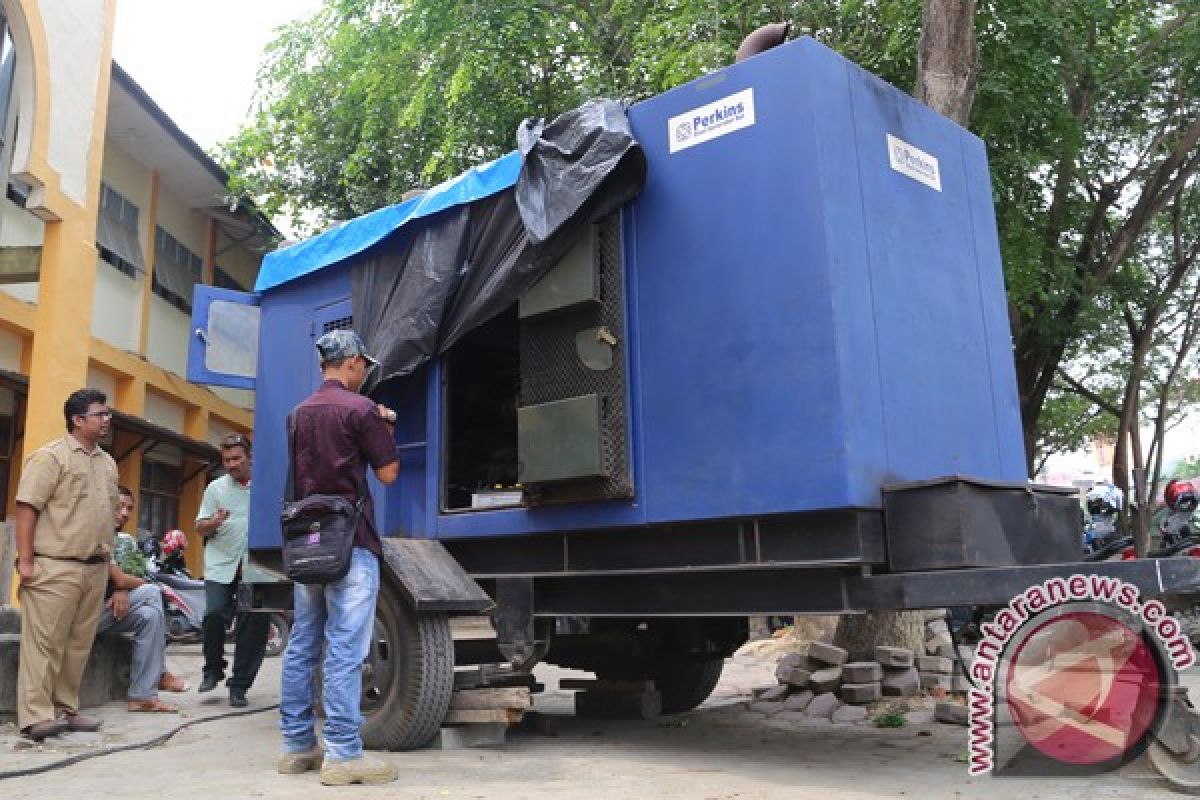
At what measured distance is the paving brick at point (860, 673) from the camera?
21.2ft

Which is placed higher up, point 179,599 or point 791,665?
point 179,599

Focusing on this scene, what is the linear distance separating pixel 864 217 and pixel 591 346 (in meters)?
1.37

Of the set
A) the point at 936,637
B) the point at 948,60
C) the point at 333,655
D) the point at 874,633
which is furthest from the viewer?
the point at 936,637

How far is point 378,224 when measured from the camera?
18.9 feet

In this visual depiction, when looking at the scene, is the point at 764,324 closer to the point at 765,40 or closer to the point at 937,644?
the point at 765,40

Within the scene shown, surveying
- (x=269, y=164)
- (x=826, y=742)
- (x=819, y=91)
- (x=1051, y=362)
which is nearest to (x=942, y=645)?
(x=826, y=742)

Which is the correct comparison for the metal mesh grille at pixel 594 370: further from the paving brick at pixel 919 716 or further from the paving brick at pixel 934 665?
the paving brick at pixel 934 665

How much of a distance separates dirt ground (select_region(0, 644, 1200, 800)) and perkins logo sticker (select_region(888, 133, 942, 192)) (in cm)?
273

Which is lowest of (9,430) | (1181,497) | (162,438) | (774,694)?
(774,694)

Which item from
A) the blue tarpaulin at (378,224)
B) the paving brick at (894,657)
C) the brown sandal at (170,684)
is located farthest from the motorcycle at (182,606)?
the paving brick at (894,657)

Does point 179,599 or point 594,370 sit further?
point 179,599

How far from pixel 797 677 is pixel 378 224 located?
4017mm

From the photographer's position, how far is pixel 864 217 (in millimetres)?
4277

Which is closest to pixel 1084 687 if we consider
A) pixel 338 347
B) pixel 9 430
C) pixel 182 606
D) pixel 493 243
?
pixel 493 243
